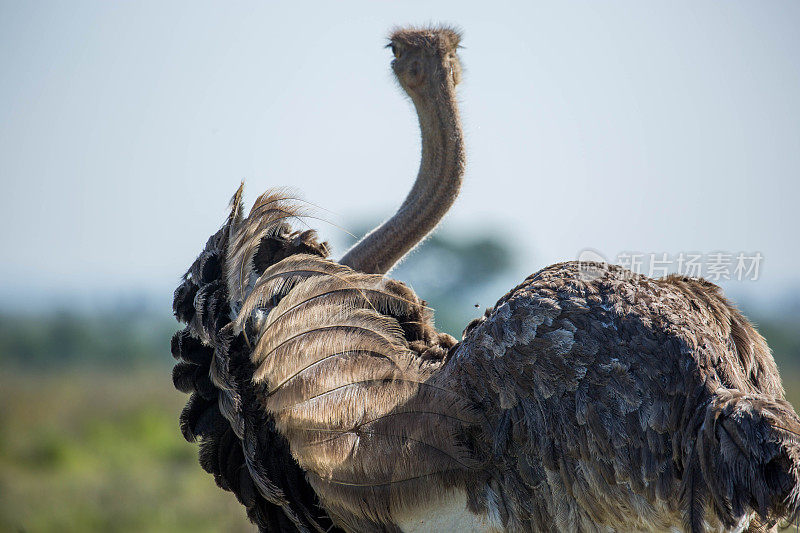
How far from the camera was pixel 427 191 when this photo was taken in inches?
185

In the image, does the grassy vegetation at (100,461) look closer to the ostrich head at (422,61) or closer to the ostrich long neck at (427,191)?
the ostrich long neck at (427,191)

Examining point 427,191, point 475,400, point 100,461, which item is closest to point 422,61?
point 427,191

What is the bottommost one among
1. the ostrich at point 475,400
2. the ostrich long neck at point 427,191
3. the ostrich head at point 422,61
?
the ostrich at point 475,400

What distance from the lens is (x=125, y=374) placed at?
2192 centimetres

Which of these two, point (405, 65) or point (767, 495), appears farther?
point (405, 65)

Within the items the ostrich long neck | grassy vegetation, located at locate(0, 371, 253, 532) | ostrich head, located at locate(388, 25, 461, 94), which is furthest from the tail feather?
grassy vegetation, located at locate(0, 371, 253, 532)

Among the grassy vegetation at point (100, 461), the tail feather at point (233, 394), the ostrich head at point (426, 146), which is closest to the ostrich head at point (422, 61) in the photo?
the ostrich head at point (426, 146)

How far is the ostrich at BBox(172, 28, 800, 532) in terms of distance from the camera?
2887 millimetres

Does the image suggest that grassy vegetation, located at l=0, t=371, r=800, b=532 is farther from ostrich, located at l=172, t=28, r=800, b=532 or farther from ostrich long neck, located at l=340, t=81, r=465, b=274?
ostrich, located at l=172, t=28, r=800, b=532

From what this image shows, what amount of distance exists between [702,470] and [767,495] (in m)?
0.19

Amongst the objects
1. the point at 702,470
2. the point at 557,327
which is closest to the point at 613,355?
the point at 557,327

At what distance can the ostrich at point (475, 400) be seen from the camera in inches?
114

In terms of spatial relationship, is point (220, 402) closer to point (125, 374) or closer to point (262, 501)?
point (262, 501)

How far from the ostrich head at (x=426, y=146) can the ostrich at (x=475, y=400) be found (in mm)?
742
